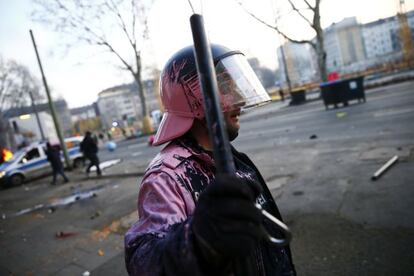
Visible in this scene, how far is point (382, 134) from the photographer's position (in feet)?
27.2

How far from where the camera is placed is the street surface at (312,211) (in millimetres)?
3424

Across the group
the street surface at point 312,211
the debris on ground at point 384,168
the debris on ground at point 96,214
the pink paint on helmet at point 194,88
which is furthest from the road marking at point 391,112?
the pink paint on helmet at point 194,88

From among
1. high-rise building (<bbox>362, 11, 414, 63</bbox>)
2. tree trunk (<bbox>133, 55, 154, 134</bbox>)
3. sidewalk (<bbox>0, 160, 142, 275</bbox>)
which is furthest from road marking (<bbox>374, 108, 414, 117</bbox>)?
high-rise building (<bbox>362, 11, 414, 63</bbox>)

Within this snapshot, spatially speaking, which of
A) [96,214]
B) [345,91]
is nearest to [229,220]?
[96,214]

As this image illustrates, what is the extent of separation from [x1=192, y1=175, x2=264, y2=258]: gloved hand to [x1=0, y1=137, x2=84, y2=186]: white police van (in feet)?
58.5

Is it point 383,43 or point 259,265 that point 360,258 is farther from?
point 383,43

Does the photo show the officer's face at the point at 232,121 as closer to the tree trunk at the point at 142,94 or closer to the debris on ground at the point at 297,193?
the debris on ground at the point at 297,193

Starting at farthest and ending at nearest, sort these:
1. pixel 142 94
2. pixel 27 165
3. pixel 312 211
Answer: pixel 142 94, pixel 27 165, pixel 312 211

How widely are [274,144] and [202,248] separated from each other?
9.96 meters

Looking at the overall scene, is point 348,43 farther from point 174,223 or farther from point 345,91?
point 174,223

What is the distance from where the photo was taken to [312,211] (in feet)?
15.1

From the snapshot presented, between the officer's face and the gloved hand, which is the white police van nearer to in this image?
the officer's face

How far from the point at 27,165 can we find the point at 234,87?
17895 mm

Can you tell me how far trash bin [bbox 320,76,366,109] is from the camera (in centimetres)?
1560
